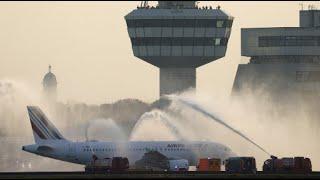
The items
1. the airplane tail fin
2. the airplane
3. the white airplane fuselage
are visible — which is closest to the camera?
the white airplane fuselage

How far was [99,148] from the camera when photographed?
161625mm

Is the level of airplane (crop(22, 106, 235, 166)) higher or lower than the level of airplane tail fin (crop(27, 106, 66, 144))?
lower

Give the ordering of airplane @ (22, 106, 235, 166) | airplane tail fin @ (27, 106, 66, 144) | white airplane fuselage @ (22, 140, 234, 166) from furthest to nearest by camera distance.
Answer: airplane tail fin @ (27, 106, 66, 144) → airplane @ (22, 106, 235, 166) → white airplane fuselage @ (22, 140, 234, 166)

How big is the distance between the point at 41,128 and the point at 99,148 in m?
7.66

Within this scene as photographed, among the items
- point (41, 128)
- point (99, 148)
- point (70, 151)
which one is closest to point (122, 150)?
point (99, 148)

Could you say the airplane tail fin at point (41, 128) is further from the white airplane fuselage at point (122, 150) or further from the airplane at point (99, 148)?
the white airplane fuselage at point (122, 150)

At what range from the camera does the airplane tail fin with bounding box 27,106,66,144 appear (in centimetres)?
16175

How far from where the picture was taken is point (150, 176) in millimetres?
114062

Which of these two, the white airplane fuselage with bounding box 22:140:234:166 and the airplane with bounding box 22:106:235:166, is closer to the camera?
the white airplane fuselage with bounding box 22:140:234:166

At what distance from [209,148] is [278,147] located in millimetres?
30741

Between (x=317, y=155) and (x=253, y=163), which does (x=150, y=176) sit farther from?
(x=317, y=155)

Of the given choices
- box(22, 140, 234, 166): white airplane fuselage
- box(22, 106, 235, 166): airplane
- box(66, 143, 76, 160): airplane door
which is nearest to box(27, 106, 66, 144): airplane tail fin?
box(22, 106, 235, 166): airplane

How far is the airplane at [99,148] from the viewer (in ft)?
526

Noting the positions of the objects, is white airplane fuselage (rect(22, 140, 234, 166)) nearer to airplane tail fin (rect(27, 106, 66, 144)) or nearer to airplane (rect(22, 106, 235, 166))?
airplane (rect(22, 106, 235, 166))
